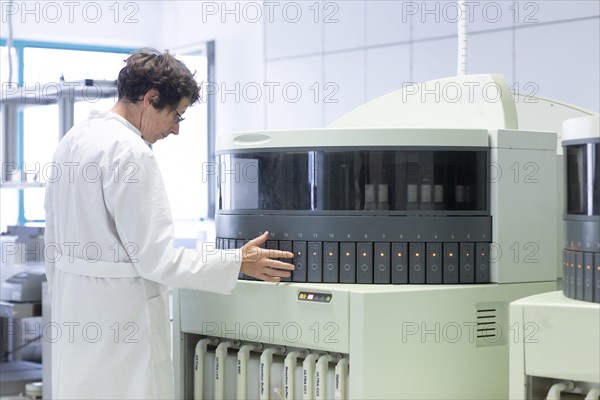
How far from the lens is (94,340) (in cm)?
208

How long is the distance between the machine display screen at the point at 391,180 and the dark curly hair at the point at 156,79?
323 mm

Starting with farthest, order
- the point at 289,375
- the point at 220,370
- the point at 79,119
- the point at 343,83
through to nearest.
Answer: the point at 79,119 → the point at 343,83 → the point at 220,370 → the point at 289,375

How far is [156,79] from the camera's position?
213cm

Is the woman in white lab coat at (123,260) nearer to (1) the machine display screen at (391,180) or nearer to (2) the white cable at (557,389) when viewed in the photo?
(1) the machine display screen at (391,180)

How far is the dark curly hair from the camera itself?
2.14 meters

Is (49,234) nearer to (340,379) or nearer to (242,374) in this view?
(242,374)

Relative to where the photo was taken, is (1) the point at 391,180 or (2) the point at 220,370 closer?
(1) the point at 391,180

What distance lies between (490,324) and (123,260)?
90 centimetres

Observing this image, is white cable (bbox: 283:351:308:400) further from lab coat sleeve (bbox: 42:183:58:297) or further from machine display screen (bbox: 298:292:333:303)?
lab coat sleeve (bbox: 42:183:58:297)

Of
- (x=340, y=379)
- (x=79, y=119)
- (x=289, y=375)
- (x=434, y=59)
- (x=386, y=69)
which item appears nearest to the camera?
(x=340, y=379)

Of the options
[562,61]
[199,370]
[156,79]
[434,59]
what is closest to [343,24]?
[434,59]

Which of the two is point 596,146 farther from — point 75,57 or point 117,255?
point 75,57

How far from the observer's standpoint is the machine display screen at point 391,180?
2.05 metres

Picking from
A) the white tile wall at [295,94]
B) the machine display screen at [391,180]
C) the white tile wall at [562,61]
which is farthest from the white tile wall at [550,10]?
the machine display screen at [391,180]
